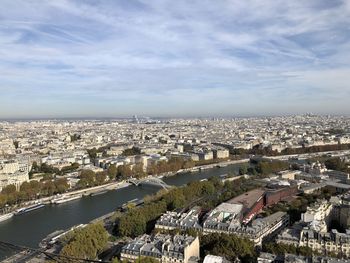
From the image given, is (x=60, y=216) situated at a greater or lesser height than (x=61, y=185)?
lesser

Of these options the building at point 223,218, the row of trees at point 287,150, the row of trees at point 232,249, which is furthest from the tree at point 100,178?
the row of trees at point 287,150

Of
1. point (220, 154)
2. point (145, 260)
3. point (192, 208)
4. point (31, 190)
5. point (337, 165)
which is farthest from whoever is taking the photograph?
point (220, 154)

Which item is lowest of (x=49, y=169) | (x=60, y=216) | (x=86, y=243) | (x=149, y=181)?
(x=60, y=216)

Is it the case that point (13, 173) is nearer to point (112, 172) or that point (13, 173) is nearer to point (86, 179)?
point (86, 179)

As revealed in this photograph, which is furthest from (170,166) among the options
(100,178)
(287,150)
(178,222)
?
(178,222)

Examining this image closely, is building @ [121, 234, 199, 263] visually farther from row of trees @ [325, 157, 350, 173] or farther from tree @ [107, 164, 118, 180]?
row of trees @ [325, 157, 350, 173]

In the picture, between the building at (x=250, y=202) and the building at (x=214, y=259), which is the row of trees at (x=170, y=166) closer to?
the building at (x=250, y=202)

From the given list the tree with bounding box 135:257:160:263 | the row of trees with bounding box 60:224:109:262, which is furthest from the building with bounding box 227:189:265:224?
the row of trees with bounding box 60:224:109:262
